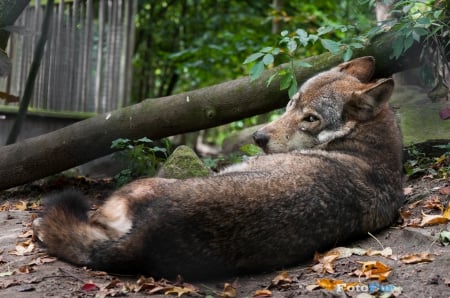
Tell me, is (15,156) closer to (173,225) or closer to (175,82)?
(173,225)

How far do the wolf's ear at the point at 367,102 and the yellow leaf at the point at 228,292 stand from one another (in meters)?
2.40

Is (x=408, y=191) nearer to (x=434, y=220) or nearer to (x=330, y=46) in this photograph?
(x=434, y=220)

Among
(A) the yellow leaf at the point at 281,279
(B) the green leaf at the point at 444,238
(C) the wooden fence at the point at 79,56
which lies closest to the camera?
(A) the yellow leaf at the point at 281,279

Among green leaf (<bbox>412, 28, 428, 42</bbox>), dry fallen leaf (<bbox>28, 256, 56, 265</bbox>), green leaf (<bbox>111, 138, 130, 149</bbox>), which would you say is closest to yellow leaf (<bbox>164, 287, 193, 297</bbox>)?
dry fallen leaf (<bbox>28, 256, 56, 265</bbox>)

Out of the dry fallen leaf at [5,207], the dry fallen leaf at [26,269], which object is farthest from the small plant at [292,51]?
the dry fallen leaf at [5,207]

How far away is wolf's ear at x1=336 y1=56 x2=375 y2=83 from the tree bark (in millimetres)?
797

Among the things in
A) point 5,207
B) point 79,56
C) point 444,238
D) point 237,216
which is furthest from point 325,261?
point 79,56

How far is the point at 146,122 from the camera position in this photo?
7277 millimetres

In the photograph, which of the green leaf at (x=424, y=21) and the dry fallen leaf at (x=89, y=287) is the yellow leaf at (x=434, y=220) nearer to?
the green leaf at (x=424, y=21)

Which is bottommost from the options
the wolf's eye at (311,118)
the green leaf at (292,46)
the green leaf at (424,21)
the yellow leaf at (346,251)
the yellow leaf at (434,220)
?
the yellow leaf at (346,251)

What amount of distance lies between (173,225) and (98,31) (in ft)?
22.7

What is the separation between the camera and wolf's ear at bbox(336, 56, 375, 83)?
612cm

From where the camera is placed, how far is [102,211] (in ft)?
14.2

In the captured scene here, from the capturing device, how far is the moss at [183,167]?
6355mm
